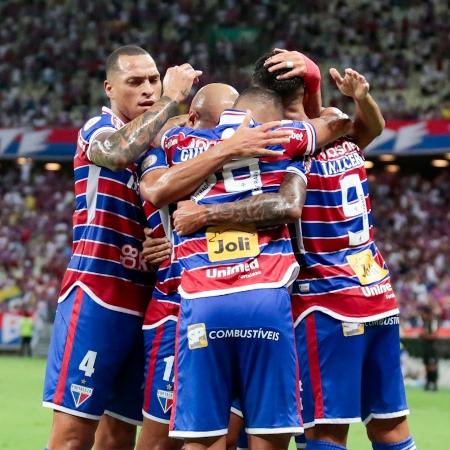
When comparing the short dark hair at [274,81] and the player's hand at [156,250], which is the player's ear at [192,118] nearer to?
the short dark hair at [274,81]

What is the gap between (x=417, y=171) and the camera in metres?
28.9

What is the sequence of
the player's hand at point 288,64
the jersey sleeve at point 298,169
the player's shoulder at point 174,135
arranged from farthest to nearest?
1. the player's hand at point 288,64
2. the player's shoulder at point 174,135
3. the jersey sleeve at point 298,169

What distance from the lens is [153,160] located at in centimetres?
542

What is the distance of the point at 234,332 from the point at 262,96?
1.20 metres

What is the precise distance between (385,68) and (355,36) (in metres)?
1.78

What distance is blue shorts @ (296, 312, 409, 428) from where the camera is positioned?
551 cm

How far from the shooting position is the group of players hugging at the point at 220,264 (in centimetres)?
494

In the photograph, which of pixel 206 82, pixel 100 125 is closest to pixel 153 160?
pixel 100 125

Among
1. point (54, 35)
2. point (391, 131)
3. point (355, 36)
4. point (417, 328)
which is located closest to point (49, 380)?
point (417, 328)

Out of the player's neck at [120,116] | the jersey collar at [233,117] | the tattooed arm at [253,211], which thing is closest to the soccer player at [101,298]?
the player's neck at [120,116]

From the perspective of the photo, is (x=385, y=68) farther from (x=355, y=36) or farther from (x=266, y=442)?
(x=266, y=442)

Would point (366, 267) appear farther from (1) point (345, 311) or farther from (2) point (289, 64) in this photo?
(2) point (289, 64)

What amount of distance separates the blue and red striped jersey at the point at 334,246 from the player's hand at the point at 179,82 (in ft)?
2.45

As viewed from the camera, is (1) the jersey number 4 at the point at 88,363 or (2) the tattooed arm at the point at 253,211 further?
(1) the jersey number 4 at the point at 88,363
